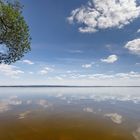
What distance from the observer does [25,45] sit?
28.4 meters

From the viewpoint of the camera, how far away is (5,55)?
2756 cm

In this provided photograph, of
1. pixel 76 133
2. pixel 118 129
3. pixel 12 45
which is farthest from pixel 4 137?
pixel 12 45

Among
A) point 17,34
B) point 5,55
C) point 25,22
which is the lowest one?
point 5,55

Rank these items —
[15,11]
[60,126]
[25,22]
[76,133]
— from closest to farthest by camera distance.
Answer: [76,133]
[60,126]
[15,11]
[25,22]

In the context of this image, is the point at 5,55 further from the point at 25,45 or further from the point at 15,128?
the point at 15,128

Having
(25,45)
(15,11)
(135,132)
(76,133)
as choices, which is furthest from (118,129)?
(15,11)

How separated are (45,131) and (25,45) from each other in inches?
479

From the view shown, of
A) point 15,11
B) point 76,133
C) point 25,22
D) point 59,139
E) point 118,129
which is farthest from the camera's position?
point 25,22

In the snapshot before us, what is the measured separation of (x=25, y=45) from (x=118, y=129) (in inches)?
599

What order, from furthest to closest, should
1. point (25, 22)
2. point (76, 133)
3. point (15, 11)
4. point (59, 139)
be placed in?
point (25, 22) → point (15, 11) → point (76, 133) → point (59, 139)

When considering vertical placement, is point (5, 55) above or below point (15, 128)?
above

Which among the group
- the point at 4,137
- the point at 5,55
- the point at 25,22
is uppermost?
the point at 25,22

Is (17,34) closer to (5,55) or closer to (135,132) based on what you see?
(5,55)

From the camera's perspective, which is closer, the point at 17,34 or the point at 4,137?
the point at 4,137
